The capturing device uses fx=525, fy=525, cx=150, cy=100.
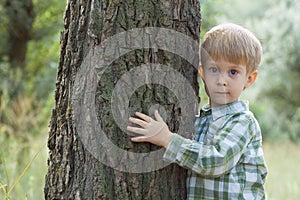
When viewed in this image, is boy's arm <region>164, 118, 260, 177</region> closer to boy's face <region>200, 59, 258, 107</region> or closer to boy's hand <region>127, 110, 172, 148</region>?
boy's hand <region>127, 110, 172, 148</region>

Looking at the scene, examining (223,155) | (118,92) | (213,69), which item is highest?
(213,69)

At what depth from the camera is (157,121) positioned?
6.75ft

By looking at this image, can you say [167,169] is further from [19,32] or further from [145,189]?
[19,32]

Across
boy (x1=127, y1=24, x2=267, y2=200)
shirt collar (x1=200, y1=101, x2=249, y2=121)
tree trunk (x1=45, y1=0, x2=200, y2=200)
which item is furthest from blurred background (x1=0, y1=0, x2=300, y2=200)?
shirt collar (x1=200, y1=101, x2=249, y2=121)

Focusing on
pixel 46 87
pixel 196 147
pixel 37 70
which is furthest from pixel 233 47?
pixel 37 70

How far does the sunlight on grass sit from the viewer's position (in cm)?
531

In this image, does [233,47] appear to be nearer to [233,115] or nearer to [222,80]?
[222,80]

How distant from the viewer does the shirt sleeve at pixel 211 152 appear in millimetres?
2031

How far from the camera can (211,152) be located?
80.1 inches

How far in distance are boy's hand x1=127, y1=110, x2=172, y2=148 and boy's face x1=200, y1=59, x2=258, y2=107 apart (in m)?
0.27

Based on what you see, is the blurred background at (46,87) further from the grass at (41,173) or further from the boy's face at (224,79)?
the boy's face at (224,79)

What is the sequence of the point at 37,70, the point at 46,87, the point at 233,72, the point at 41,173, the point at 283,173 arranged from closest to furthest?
the point at 233,72 < the point at 41,173 < the point at 283,173 < the point at 46,87 < the point at 37,70

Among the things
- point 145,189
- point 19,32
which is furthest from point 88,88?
point 19,32

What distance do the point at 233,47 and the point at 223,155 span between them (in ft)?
1.43
